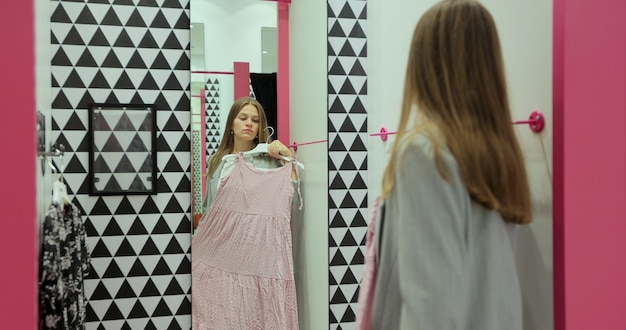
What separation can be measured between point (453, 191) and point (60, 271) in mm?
1032

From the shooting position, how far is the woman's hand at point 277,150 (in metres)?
2.29

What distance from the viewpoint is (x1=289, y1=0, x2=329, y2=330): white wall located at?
234 cm

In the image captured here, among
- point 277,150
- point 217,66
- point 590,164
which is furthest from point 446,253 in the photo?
point 217,66

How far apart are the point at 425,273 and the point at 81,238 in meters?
1.23

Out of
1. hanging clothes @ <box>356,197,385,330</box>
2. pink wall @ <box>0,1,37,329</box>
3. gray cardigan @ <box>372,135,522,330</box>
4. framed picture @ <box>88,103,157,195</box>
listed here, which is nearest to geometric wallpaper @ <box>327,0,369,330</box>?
framed picture @ <box>88,103,157,195</box>

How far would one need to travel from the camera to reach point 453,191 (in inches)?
43.2

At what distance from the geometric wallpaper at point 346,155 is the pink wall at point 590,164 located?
4.04 feet

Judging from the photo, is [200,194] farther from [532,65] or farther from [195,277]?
[532,65]

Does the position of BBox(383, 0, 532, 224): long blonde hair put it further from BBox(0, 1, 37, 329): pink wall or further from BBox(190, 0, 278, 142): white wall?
BBox(190, 0, 278, 142): white wall

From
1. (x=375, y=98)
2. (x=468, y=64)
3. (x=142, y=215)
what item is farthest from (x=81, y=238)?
(x=468, y=64)

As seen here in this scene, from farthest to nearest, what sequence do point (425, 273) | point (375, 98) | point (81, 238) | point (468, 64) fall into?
1. point (375, 98)
2. point (81, 238)
3. point (468, 64)
4. point (425, 273)

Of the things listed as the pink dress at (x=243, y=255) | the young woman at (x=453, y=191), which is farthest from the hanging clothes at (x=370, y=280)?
the pink dress at (x=243, y=255)

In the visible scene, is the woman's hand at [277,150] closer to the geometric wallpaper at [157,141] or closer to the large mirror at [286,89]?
the large mirror at [286,89]

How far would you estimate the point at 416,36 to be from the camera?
1233 mm
